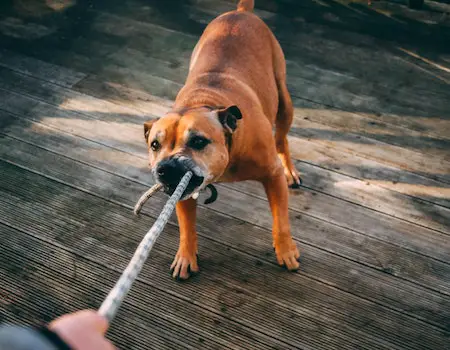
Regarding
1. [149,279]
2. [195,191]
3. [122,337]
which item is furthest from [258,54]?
[122,337]

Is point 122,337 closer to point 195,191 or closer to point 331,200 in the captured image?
point 195,191

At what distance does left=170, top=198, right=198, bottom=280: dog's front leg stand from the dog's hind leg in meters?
0.91

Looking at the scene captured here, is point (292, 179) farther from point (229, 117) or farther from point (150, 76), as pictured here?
point (150, 76)

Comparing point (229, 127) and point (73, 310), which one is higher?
point (229, 127)

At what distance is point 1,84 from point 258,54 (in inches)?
104

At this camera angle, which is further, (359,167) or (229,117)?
(359,167)

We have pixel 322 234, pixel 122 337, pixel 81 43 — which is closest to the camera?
pixel 122 337

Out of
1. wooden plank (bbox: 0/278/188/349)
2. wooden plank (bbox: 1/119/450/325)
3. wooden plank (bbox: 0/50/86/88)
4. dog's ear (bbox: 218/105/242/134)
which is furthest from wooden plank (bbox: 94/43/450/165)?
wooden plank (bbox: 0/278/188/349)

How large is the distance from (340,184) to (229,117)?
131 cm

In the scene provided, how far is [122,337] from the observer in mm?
2332

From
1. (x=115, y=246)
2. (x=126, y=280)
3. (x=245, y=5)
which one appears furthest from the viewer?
(x=245, y=5)

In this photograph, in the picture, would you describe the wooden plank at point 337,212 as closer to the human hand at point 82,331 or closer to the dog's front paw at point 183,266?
the dog's front paw at point 183,266

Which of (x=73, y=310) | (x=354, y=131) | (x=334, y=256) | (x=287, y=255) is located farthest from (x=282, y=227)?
(x=354, y=131)

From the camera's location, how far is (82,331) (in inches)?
27.5
